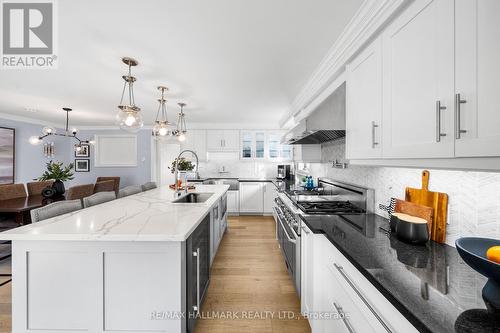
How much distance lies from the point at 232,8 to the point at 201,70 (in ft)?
3.64

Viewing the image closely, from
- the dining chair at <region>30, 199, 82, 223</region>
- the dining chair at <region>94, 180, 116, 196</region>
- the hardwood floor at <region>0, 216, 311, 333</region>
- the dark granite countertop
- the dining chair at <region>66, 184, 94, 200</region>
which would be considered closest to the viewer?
the dark granite countertop

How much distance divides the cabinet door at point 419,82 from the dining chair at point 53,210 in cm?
247

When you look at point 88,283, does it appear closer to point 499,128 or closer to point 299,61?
point 499,128

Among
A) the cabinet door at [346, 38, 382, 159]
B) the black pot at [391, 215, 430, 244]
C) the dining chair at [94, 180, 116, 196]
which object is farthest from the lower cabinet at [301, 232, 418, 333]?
the dining chair at [94, 180, 116, 196]

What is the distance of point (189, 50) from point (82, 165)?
19.8 feet

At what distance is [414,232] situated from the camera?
117 centimetres

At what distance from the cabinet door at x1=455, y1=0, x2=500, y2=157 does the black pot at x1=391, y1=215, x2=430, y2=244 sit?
1.85ft

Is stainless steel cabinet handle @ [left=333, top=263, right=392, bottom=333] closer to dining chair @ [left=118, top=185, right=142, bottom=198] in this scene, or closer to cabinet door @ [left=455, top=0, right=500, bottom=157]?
cabinet door @ [left=455, top=0, right=500, bottom=157]

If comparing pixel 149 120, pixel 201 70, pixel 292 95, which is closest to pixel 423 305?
pixel 201 70

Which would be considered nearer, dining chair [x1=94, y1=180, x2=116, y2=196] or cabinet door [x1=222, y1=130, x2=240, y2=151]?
dining chair [x1=94, y1=180, x2=116, y2=196]

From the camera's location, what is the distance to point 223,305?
2.01 metres

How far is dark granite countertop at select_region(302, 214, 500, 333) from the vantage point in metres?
0.62

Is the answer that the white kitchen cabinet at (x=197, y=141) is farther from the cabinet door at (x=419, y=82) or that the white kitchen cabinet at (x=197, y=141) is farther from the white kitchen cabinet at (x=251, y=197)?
the cabinet door at (x=419, y=82)

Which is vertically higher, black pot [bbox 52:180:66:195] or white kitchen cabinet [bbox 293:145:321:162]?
white kitchen cabinet [bbox 293:145:321:162]
